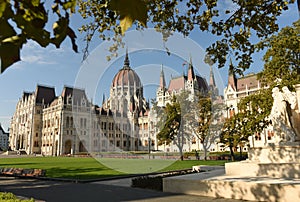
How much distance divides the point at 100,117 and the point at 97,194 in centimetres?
7076

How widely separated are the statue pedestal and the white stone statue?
65cm

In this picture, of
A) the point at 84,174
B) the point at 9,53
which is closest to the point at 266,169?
the point at 9,53

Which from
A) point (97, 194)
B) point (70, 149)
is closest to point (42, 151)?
point (70, 149)

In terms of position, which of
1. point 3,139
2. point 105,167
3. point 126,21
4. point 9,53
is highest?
point 3,139

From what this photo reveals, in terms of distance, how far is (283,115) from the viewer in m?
11.5

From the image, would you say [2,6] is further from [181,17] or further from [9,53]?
[181,17]

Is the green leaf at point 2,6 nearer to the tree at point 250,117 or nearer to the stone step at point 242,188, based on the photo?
the stone step at point 242,188

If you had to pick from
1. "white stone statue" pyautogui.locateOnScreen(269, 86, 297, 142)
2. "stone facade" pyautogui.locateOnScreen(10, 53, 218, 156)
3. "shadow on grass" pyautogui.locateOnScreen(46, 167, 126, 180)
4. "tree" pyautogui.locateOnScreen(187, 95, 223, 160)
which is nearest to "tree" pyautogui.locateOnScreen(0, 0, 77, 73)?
"white stone statue" pyautogui.locateOnScreen(269, 86, 297, 142)

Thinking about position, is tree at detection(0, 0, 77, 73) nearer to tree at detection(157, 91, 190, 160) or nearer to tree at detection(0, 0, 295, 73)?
tree at detection(0, 0, 295, 73)

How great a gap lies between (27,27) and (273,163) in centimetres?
1089

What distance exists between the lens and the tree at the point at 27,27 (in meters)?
1.12

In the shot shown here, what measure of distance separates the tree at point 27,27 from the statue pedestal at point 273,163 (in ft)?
33.5

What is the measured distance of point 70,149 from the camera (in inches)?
3019

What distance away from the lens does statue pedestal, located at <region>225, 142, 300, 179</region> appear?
9.59 metres
